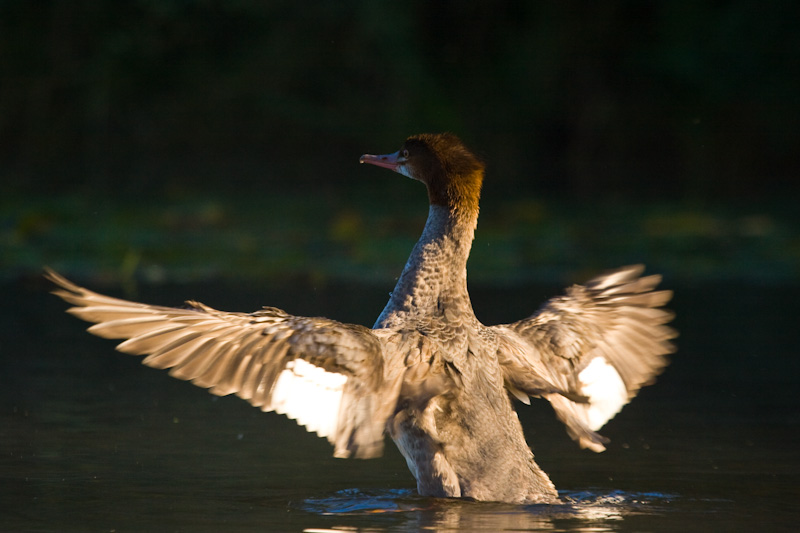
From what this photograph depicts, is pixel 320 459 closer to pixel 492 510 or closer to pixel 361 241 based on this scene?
pixel 492 510

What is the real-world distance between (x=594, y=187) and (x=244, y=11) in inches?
224

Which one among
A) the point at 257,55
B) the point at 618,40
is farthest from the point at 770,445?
the point at 257,55

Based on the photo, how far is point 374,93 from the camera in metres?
20.0

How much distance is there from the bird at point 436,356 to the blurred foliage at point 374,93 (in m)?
12.3

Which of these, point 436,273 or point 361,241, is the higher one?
point 361,241

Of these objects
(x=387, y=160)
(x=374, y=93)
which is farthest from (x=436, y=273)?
(x=374, y=93)

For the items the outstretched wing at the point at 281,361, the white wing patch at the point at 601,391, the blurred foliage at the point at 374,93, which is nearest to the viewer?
the outstretched wing at the point at 281,361

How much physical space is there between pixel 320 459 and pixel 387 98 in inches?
557

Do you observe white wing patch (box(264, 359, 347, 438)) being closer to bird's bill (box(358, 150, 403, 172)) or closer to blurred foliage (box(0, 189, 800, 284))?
bird's bill (box(358, 150, 403, 172))

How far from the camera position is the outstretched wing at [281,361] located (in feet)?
15.2

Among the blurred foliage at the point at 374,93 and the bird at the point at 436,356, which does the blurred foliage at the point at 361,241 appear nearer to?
the blurred foliage at the point at 374,93

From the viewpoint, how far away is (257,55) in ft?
65.9

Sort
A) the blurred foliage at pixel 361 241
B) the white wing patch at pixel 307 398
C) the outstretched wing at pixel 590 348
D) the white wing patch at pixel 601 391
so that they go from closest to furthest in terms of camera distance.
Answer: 1. the white wing patch at pixel 307 398
2. the outstretched wing at pixel 590 348
3. the white wing patch at pixel 601 391
4. the blurred foliage at pixel 361 241

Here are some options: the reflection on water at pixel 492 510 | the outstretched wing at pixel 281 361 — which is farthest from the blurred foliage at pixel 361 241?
the outstretched wing at pixel 281 361
